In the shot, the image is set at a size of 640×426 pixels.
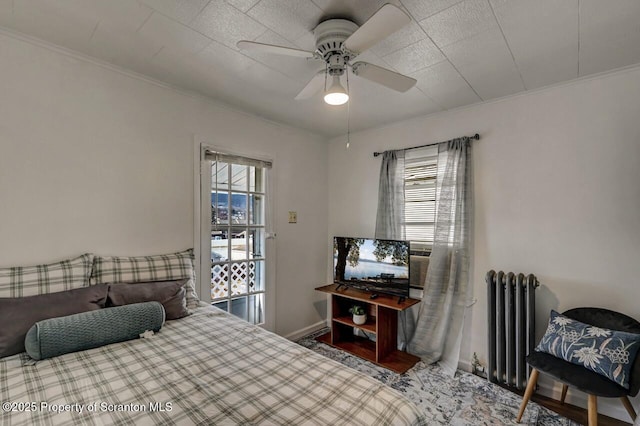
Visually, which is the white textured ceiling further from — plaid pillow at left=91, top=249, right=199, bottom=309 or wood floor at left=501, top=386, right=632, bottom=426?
wood floor at left=501, top=386, right=632, bottom=426

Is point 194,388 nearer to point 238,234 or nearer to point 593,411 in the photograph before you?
point 238,234

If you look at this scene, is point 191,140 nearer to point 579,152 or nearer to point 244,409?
point 244,409

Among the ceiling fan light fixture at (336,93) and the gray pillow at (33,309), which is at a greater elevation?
the ceiling fan light fixture at (336,93)

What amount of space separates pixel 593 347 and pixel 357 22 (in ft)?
7.85

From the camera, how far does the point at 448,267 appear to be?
2.80 metres

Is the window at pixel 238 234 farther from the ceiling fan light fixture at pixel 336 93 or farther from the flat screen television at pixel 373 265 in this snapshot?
the ceiling fan light fixture at pixel 336 93

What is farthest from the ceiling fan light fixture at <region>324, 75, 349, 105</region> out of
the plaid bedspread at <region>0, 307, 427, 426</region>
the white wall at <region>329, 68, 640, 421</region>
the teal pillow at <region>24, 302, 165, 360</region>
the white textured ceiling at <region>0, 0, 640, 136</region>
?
the teal pillow at <region>24, 302, 165, 360</region>

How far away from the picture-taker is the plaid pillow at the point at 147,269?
6.41 feet

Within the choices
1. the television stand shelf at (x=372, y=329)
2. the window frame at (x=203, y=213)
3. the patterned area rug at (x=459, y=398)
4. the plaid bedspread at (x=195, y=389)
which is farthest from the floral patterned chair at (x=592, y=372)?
the window frame at (x=203, y=213)

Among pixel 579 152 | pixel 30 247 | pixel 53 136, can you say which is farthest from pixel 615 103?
pixel 30 247

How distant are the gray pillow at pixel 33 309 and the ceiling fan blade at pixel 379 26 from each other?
2.00 meters

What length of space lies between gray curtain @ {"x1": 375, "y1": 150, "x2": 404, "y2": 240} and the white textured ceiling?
88 centimetres

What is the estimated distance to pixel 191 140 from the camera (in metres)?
2.54

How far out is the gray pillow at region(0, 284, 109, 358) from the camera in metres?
1.45
